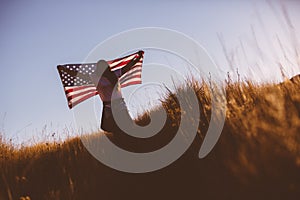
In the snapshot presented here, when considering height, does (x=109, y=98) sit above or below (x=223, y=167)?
above

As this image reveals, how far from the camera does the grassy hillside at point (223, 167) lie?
69.9 inches

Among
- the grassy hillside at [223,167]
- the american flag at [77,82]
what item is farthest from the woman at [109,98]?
the grassy hillside at [223,167]

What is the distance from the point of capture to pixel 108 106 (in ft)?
16.5

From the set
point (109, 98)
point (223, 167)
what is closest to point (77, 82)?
point (109, 98)

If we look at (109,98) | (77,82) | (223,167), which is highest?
(77,82)

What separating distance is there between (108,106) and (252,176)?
3.50m

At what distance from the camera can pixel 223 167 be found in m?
2.10

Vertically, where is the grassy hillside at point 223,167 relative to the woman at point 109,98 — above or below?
below

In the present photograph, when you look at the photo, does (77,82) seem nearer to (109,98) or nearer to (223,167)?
(109,98)

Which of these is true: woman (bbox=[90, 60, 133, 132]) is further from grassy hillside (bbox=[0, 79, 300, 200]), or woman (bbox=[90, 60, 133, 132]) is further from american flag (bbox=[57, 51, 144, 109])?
grassy hillside (bbox=[0, 79, 300, 200])

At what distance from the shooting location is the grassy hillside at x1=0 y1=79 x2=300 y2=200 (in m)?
1.78

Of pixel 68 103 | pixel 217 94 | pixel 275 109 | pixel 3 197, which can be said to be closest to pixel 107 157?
pixel 3 197

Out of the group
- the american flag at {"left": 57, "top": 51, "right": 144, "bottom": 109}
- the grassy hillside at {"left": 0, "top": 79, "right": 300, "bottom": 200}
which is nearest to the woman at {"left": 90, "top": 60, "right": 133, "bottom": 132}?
the american flag at {"left": 57, "top": 51, "right": 144, "bottom": 109}

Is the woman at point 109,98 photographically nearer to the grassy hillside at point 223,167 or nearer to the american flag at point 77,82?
the american flag at point 77,82
